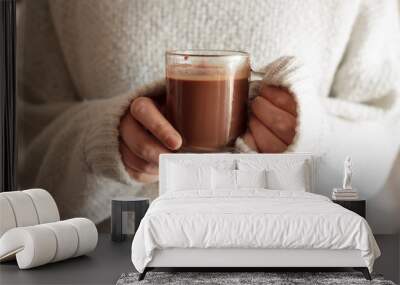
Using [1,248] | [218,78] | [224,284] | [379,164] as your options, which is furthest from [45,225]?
[379,164]

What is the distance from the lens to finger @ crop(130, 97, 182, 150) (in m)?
6.99

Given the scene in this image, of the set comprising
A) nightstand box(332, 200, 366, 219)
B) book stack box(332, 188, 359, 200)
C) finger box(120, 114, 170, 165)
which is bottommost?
nightstand box(332, 200, 366, 219)

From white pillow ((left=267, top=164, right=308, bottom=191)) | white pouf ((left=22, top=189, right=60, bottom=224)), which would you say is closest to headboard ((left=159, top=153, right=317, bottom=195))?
white pillow ((left=267, top=164, right=308, bottom=191))

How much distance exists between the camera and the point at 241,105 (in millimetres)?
6977

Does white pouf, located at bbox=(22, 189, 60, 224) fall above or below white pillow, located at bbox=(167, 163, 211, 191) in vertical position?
below

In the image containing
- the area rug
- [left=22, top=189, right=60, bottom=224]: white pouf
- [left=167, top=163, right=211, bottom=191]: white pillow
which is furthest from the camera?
[left=167, top=163, right=211, bottom=191]: white pillow

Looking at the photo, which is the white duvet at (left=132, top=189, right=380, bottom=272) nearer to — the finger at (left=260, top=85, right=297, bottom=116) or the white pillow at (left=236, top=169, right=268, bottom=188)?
the white pillow at (left=236, top=169, right=268, bottom=188)

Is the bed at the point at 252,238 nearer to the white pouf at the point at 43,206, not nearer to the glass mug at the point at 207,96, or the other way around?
the white pouf at the point at 43,206

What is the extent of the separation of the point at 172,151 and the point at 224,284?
2.20 meters

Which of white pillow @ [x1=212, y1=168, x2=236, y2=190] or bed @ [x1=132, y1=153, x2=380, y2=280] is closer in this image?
bed @ [x1=132, y1=153, x2=380, y2=280]

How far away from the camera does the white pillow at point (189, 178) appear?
6.57m

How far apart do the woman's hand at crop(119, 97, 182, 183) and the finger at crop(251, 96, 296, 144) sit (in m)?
0.75

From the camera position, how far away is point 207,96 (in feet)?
22.4

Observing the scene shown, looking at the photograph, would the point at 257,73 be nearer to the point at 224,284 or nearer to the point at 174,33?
the point at 174,33
